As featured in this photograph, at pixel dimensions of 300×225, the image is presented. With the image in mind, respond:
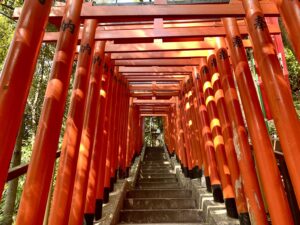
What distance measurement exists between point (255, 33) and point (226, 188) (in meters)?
2.82

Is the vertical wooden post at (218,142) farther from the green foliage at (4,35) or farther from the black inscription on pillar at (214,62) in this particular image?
the green foliage at (4,35)

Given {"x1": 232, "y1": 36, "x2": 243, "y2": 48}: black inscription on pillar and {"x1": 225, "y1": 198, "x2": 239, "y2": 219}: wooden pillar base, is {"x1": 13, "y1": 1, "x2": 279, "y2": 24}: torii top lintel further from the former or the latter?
{"x1": 225, "y1": 198, "x2": 239, "y2": 219}: wooden pillar base

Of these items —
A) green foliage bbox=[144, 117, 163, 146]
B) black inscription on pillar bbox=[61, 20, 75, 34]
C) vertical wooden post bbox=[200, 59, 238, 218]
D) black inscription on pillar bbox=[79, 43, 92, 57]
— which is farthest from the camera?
green foliage bbox=[144, 117, 163, 146]

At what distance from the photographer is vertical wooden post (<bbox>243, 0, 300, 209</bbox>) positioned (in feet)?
8.09

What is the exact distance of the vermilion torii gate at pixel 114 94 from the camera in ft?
7.92

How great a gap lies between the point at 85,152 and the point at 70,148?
61cm

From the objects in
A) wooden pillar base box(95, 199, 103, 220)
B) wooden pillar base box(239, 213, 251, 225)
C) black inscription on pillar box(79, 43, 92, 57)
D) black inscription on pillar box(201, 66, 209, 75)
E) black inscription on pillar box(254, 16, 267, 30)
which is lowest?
wooden pillar base box(239, 213, 251, 225)

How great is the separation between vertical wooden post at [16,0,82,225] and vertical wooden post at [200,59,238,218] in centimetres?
310

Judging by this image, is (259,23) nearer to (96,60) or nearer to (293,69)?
(96,60)

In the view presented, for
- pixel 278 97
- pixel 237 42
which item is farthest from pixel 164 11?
pixel 278 97

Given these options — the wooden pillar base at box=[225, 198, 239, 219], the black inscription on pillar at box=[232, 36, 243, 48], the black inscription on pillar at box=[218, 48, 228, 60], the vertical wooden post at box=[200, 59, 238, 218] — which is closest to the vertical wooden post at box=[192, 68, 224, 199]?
the vertical wooden post at box=[200, 59, 238, 218]

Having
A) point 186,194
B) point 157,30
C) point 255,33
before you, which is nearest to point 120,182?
point 186,194

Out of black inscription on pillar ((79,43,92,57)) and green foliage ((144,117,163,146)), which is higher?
green foliage ((144,117,163,146))

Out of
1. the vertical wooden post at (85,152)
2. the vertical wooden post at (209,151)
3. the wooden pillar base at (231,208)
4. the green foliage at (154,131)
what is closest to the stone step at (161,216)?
the vertical wooden post at (209,151)
